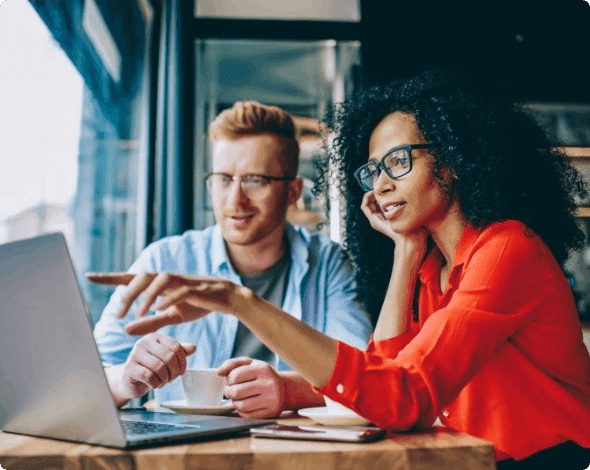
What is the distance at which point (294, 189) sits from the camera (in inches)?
79.3

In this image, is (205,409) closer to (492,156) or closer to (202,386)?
(202,386)

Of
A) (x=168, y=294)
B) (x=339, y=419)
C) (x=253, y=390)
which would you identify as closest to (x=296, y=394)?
(x=253, y=390)

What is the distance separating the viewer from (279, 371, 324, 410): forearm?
3.79 feet

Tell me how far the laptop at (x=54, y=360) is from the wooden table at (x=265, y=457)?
3 centimetres

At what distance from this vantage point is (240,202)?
1.85 meters

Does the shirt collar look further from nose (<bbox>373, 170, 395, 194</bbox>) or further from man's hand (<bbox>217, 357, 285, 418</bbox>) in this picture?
man's hand (<bbox>217, 357, 285, 418</bbox>)

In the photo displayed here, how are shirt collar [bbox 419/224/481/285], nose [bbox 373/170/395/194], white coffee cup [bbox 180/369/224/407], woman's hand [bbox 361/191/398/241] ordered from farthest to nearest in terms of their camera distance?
woman's hand [bbox 361/191/398/241], nose [bbox 373/170/395/194], shirt collar [bbox 419/224/481/285], white coffee cup [bbox 180/369/224/407]

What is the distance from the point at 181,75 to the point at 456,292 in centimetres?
193

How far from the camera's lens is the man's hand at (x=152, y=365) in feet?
3.59

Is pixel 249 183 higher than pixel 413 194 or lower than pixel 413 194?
higher

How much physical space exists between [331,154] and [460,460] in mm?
1262

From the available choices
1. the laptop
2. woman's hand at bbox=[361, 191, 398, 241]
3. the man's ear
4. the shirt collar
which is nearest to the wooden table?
the laptop

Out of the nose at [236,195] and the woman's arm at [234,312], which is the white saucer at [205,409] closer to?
the woman's arm at [234,312]

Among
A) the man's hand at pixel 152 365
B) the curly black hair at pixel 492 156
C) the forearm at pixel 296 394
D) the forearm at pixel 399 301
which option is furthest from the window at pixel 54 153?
the curly black hair at pixel 492 156
